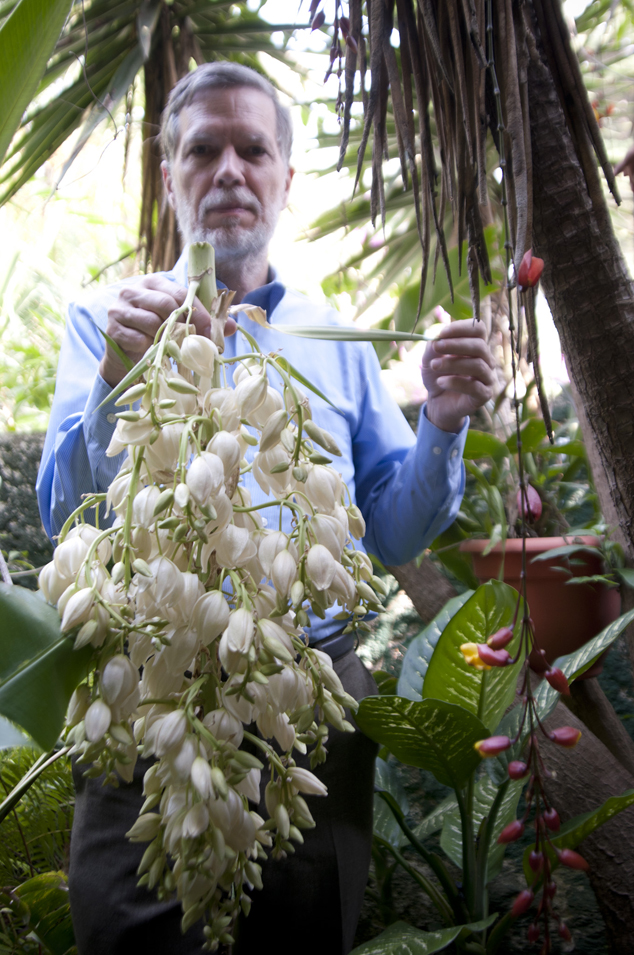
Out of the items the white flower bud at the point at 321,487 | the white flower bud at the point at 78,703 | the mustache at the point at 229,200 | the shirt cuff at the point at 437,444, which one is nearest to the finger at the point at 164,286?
the white flower bud at the point at 321,487

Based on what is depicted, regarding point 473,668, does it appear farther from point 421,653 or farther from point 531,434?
point 531,434

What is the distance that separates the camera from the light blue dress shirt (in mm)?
765

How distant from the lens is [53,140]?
63.3 inches

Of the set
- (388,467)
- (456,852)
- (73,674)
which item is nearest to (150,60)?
(388,467)

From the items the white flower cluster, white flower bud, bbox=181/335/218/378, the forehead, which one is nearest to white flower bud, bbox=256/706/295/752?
the white flower cluster

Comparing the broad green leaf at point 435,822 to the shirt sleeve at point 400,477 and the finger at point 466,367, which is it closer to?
the shirt sleeve at point 400,477

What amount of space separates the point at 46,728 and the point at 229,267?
887 mm

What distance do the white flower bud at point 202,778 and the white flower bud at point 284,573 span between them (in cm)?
10

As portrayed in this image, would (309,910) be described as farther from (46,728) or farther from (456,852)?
(46,728)

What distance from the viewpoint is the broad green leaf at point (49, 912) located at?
95cm

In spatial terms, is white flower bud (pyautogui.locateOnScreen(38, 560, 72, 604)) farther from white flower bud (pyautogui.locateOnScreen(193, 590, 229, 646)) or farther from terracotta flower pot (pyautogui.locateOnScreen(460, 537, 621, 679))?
terracotta flower pot (pyautogui.locateOnScreen(460, 537, 621, 679))

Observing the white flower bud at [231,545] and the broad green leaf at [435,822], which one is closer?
the white flower bud at [231,545]

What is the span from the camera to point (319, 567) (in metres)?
0.39

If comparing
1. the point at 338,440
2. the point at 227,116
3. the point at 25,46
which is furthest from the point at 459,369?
the point at 227,116
